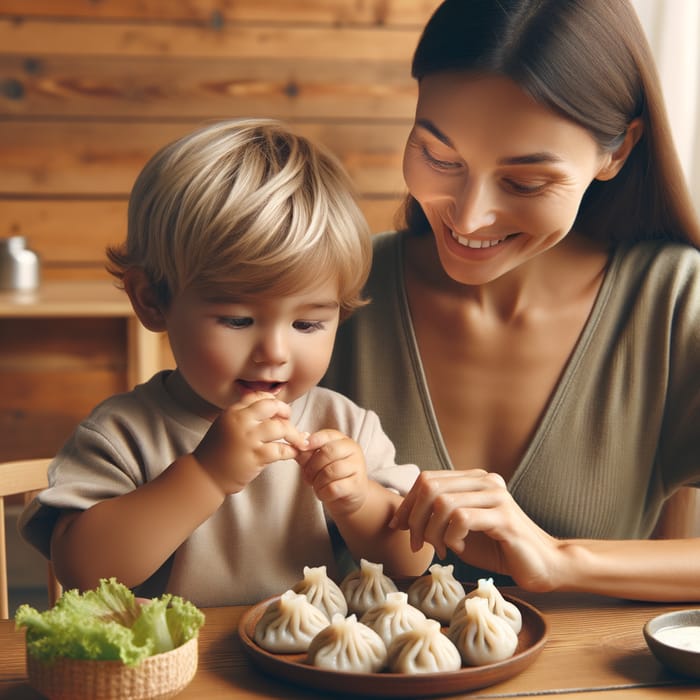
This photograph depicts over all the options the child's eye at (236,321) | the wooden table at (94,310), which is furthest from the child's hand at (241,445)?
the wooden table at (94,310)

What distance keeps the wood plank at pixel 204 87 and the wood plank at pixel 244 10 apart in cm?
14

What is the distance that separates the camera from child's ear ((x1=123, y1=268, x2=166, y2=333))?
132 centimetres

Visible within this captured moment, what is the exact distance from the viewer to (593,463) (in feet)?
5.21

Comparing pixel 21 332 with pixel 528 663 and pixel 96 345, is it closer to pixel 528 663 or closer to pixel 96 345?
pixel 96 345

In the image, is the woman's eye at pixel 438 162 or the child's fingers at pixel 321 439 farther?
the woman's eye at pixel 438 162

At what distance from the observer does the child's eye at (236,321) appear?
1.23 meters

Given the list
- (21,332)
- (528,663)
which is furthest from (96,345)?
(528,663)

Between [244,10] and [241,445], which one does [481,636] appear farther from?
[244,10]

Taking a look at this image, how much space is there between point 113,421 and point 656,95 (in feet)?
2.72

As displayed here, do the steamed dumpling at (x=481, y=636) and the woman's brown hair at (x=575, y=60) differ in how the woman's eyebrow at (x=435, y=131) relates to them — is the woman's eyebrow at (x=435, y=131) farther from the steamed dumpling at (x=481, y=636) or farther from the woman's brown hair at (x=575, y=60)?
the steamed dumpling at (x=481, y=636)

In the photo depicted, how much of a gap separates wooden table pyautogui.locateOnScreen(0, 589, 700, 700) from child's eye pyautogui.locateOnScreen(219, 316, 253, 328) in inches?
12.7

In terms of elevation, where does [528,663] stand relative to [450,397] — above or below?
below

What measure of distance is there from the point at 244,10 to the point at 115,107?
21.7 inches

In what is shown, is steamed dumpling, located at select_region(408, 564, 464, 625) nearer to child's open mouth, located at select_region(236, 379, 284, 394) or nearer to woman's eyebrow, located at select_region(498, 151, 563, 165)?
child's open mouth, located at select_region(236, 379, 284, 394)
